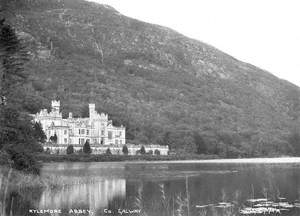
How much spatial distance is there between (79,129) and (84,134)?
163cm

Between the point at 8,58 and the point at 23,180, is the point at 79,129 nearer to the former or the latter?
the point at 8,58

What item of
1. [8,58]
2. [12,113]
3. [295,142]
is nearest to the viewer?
[12,113]

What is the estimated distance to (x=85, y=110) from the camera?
512ft

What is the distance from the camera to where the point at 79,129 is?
127125 millimetres

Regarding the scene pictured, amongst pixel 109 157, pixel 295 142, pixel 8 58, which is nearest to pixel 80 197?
pixel 8 58

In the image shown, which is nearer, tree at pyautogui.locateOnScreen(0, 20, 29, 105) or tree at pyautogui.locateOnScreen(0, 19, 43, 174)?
tree at pyautogui.locateOnScreen(0, 20, 29, 105)

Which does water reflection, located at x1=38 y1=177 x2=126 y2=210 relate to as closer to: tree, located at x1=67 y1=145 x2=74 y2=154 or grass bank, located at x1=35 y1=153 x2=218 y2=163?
grass bank, located at x1=35 y1=153 x2=218 y2=163

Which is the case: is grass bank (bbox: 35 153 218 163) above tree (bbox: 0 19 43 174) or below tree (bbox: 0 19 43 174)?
below

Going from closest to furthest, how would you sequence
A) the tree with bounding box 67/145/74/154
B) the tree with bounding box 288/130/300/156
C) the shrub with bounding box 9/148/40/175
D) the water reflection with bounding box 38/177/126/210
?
the water reflection with bounding box 38/177/126/210 < the shrub with bounding box 9/148/40/175 < the tree with bounding box 67/145/74/154 < the tree with bounding box 288/130/300/156

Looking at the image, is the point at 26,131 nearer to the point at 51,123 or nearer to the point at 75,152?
the point at 75,152

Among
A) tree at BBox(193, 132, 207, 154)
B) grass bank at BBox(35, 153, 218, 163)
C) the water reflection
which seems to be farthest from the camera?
tree at BBox(193, 132, 207, 154)

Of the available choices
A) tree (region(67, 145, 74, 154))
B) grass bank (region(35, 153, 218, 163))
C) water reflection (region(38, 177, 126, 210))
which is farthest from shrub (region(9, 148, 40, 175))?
tree (region(67, 145, 74, 154))

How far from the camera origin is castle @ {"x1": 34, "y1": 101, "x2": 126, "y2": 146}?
120m

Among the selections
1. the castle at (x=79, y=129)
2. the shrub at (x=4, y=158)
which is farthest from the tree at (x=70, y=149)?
the shrub at (x=4, y=158)
